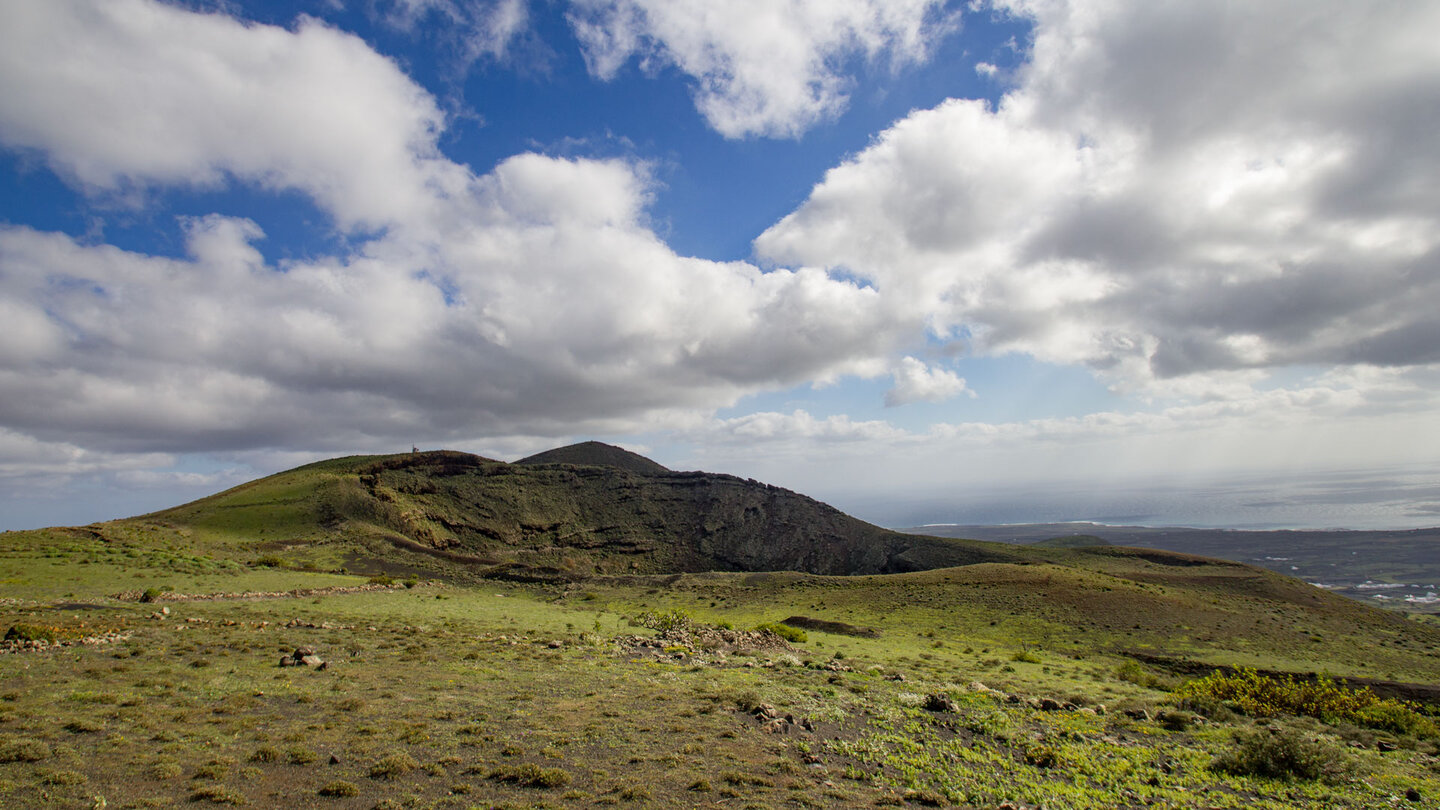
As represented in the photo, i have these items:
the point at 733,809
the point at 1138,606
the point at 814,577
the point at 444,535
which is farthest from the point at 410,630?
the point at 444,535

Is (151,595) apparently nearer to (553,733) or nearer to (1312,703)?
(553,733)

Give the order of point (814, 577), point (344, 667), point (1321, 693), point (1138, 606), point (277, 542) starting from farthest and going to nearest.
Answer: point (277, 542) < point (814, 577) < point (1138, 606) < point (1321, 693) < point (344, 667)

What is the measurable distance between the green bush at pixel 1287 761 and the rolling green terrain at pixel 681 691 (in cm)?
6

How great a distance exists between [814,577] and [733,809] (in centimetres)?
4805

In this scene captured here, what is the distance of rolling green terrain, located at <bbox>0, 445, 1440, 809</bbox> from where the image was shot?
385 inches

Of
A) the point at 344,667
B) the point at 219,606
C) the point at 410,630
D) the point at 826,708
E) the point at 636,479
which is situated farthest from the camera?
the point at 636,479

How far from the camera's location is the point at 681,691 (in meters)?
16.3

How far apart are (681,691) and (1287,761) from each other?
13.8 m

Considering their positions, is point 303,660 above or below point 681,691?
above

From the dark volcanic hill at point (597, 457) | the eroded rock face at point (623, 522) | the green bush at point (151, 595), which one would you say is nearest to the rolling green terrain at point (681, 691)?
the green bush at point (151, 595)

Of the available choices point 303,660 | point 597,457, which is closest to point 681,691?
point 303,660

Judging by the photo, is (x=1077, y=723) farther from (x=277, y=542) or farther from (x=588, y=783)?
(x=277, y=542)

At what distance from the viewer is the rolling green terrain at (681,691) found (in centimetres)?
978

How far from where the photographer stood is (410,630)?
24.0m
